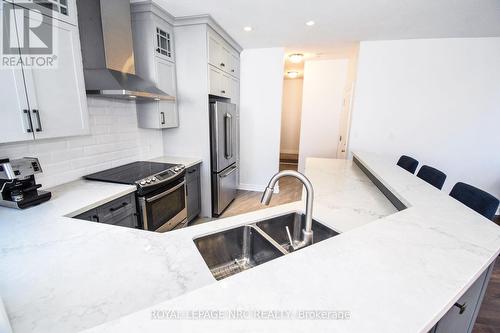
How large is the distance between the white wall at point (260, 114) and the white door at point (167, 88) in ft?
5.21

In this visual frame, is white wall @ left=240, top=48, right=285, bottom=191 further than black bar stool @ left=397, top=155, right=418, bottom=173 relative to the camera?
Yes

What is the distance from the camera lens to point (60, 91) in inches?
63.0

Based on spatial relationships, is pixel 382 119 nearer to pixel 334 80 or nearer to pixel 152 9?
pixel 334 80

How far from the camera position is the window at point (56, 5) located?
147cm

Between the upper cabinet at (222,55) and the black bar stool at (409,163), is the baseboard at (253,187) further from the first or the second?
the black bar stool at (409,163)

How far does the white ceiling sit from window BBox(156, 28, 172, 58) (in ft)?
0.83

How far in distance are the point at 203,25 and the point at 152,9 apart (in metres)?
0.59

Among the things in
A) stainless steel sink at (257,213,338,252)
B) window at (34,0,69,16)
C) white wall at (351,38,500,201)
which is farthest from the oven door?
white wall at (351,38,500,201)

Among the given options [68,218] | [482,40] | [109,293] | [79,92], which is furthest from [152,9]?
[482,40]

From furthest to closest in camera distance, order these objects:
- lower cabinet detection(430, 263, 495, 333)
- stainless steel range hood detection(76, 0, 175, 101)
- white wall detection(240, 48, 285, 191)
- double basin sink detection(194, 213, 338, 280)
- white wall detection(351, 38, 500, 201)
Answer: white wall detection(240, 48, 285, 191), white wall detection(351, 38, 500, 201), stainless steel range hood detection(76, 0, 175, 101), double basin sink detection(194, 213, 338, 280), lower cabinet detection(430, 263, 495, 333)

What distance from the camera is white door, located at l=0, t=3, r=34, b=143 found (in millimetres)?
1305

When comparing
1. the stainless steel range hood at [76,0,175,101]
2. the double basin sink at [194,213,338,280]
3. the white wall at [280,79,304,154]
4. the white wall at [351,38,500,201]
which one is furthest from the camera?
the white wall at [280,79,304,154]

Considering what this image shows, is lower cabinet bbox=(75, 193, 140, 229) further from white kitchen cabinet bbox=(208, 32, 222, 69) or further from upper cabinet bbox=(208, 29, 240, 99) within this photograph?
white kitchen cabinet bbox=(208, 32, 222, 69)

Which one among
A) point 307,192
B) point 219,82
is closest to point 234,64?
point 219,82
